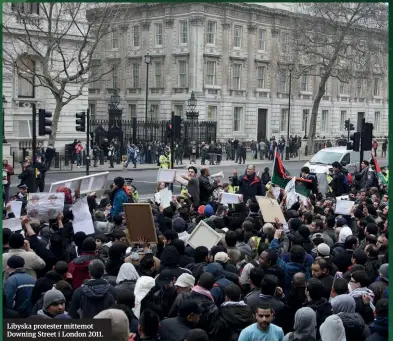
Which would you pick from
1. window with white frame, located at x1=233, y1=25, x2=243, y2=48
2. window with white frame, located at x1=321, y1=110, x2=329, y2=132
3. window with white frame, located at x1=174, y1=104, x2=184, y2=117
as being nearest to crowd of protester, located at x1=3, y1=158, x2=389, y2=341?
window with white frame, located at x1=174, y1=104, x2=184, y2=117

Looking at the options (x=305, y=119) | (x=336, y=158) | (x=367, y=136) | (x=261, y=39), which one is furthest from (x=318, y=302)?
(x=305, y=119)

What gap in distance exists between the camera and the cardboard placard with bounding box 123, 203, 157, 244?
31.6 feet

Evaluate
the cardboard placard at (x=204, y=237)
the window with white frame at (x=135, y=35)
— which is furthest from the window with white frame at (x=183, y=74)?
the cardboard placard at (x=204, y=237)

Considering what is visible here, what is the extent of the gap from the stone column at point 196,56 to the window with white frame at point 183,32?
796mm

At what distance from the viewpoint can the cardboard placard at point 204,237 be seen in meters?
9.20

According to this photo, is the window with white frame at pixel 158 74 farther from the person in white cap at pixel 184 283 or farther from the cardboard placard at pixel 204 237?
the person in white cap at pixel 184 283

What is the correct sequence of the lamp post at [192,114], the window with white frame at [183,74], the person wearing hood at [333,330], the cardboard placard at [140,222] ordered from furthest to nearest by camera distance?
the window with white frame at [183,74]
the lamp post at [192,114]
the cardboard placard at [140,222]
the person wearing hood at [333,330]

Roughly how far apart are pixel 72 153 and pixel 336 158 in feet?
46.5

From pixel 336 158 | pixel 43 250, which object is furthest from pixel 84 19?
pixel 43 250

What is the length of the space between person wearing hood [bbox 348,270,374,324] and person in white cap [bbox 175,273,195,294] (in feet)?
5.31

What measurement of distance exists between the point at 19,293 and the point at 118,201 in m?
5.92

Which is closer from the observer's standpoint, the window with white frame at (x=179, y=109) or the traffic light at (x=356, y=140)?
the traffic light at (x=356, y=140)

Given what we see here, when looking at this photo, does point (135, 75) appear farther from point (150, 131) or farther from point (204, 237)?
point (204, 237)

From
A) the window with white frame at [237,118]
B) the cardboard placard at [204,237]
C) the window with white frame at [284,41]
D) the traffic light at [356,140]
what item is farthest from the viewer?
the window with white frame at [237,118]
